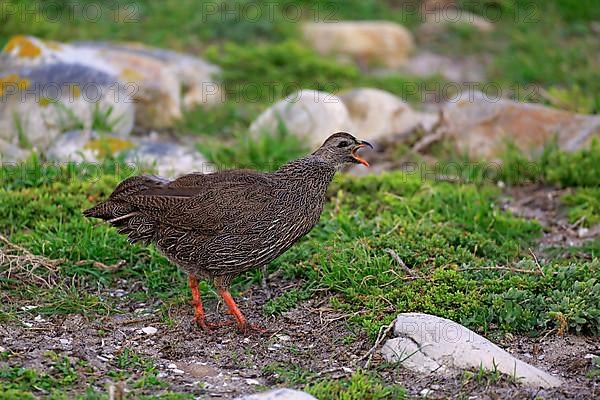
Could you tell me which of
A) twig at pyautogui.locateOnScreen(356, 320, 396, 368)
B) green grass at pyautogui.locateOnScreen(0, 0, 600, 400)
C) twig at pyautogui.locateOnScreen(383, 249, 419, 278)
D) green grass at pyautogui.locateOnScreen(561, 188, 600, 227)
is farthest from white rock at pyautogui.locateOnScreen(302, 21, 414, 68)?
twig at pyautogui.locateOnScreen(356, 320, 396, 368)

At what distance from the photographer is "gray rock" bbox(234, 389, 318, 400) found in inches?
176

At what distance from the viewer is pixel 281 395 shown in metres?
4.48

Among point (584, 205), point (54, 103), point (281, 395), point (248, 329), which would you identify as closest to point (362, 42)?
point (54, 103)

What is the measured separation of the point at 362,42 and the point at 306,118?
326 centimetres

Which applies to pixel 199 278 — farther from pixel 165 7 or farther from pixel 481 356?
pixel 165 7

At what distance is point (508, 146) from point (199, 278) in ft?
12.7

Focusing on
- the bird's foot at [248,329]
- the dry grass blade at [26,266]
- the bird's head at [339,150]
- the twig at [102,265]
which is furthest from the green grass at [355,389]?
the dry grass blade at [26,266]

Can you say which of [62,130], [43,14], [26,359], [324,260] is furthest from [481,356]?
[43,14]

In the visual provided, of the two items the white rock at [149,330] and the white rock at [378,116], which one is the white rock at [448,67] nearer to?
the white rock at [378,116]

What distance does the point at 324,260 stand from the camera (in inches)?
253

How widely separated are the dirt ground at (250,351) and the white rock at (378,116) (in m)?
3.49

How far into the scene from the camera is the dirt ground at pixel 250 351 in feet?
16.4

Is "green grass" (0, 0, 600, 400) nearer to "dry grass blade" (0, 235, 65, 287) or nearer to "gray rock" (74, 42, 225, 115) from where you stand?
"dry grass blade" (0, 235, 65, 287)

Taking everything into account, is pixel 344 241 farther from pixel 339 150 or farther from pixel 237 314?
pixel 237 314
